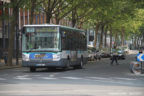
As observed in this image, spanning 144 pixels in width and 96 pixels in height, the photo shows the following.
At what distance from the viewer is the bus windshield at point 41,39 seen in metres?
25.0

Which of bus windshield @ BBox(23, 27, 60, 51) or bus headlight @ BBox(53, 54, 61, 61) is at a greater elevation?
bus windshield @ BBox(23, 27, 60, 51)

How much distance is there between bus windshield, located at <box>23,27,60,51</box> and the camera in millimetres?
25031

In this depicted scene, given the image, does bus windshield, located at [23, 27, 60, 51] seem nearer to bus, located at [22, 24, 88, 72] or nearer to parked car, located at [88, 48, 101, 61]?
bus, located at [22, 24, 88, 72]

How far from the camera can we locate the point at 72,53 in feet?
92.2

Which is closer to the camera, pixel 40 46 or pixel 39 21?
pixel 40 46

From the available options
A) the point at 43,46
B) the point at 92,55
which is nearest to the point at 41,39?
the point at 43,46

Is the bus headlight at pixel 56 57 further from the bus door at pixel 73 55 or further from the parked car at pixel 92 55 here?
the parked car at pixel 92 55

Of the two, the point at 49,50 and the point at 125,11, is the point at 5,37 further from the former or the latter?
the point at 49,50

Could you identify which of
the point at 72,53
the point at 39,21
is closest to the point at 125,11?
the point at 39,21

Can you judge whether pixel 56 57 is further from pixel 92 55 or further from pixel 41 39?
pixel 92 55

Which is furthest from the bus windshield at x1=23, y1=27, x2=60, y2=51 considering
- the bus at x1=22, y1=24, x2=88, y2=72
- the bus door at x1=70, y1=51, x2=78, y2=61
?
the bus door at x1=70, y1=51, x2=78, y2=61

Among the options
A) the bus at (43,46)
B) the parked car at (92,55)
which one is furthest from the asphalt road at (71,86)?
the parked car at (92,55)

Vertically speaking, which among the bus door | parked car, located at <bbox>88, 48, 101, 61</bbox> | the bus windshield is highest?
the bus windshield

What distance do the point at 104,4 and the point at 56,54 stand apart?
16.6m
